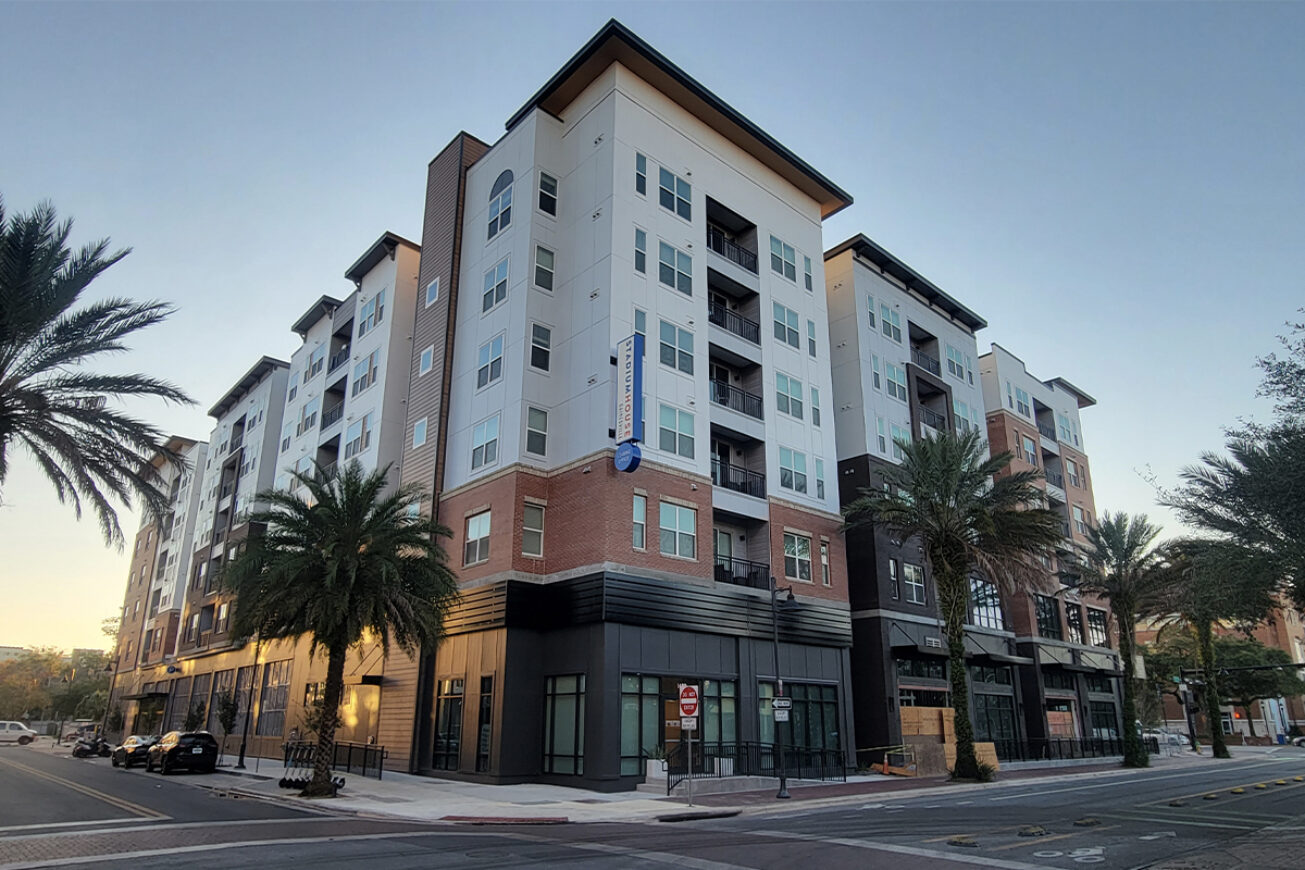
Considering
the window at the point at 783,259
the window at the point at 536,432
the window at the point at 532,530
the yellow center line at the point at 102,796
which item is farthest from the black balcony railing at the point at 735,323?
the yellow center line at the point at 102,796

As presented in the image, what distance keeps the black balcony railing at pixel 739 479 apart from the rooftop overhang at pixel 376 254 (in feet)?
65.4

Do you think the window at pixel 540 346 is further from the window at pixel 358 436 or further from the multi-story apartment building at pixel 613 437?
the window at pixel 358 436

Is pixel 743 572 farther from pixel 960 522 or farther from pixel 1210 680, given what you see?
pixel 1210 680

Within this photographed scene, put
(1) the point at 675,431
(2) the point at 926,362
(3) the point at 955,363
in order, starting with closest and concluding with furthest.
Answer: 1. (1) the point at 675,431
2. (2) the point at 926,362
3. (3) the point at 955,363

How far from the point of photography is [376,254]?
46.5 meters

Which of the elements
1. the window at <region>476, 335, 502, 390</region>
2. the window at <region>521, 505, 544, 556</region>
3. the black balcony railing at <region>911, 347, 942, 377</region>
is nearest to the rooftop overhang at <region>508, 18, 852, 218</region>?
the window at <region>476, 335, 502, 390</region>

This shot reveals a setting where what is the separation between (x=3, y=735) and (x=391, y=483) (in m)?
62.1

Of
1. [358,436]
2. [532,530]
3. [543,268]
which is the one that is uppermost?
[543,268]

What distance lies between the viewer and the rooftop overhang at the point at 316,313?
171 ft

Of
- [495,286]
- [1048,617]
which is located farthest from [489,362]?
[1048,617]

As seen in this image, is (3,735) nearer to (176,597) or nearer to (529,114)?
(176,597)

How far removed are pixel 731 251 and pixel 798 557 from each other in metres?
14.3

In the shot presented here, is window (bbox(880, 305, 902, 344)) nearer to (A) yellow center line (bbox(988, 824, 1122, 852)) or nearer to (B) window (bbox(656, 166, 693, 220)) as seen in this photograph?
(B) window (bbox(656, 166, 693, 220))

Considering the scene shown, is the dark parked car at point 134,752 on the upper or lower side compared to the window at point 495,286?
lower
